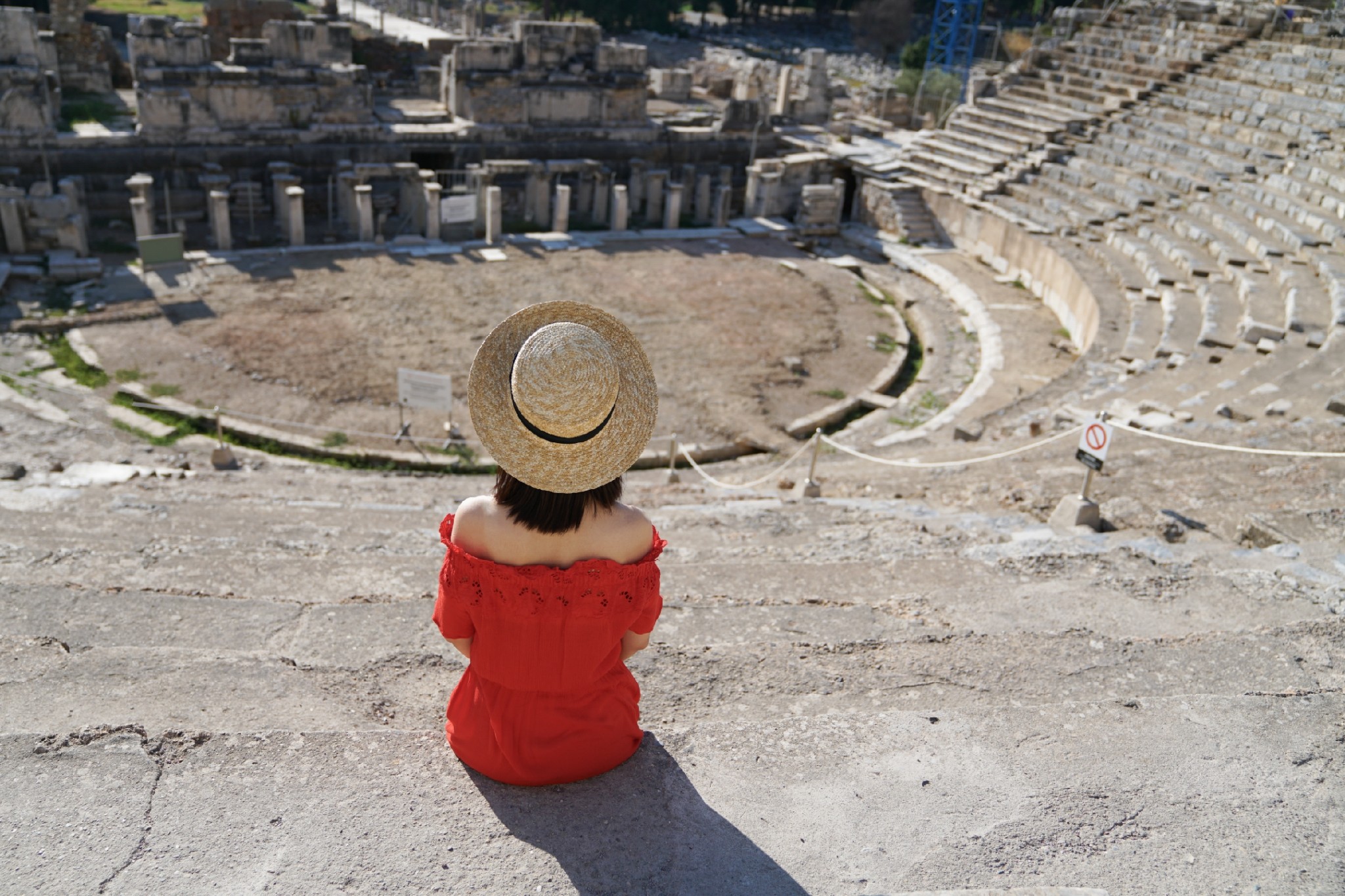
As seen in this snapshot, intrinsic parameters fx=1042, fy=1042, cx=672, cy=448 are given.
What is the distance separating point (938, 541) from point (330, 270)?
13.4m

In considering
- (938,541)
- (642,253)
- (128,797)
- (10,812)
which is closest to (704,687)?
(128,797)

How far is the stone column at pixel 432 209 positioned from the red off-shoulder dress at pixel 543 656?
16.8m

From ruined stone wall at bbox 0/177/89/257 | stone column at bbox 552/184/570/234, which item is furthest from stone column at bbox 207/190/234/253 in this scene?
stone column at bbox 552/184/570/234

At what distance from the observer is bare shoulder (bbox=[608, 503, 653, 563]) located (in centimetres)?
345

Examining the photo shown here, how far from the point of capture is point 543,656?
3.42m

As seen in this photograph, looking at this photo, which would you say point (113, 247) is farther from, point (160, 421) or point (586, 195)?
point (586, 195)

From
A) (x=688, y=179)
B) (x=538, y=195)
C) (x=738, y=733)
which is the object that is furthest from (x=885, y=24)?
(x=738, y=733)

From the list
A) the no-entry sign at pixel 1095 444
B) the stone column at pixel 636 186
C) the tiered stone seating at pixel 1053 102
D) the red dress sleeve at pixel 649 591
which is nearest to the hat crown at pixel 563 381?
the red dress sleeve at pixel 649 591

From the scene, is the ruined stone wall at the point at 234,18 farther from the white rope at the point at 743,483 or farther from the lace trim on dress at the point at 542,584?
the lace trim on dress at the point at 542,584

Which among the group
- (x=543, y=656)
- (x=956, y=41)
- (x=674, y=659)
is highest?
(x=956, y=41)

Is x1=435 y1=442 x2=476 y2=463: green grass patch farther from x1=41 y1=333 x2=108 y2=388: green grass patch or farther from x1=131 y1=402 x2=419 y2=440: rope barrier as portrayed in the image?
x1=41 y1=333 x2=108 y2=388: green grass patch

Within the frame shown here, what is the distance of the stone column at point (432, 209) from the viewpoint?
19.2 meters

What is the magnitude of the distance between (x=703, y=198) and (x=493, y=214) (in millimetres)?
5548

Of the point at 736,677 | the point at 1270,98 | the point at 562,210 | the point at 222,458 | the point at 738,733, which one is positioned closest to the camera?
the point at 738,733
